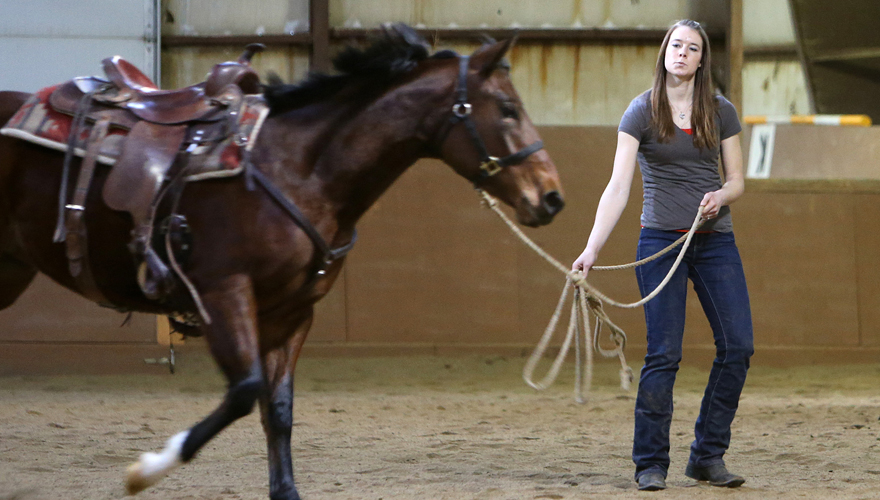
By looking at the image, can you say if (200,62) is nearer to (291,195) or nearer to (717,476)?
(291,195)

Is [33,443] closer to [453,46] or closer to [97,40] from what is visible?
[97,40]

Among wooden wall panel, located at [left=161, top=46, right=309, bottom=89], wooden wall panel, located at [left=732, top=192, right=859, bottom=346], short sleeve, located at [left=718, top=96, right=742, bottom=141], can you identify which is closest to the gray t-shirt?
short sleeve, located at [left=718, top=96, right=742, bottom=141]

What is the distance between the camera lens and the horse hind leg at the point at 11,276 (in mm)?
2771

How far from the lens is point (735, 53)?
6664 mm

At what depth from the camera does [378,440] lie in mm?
3994

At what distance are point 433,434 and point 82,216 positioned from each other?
2.16 meters

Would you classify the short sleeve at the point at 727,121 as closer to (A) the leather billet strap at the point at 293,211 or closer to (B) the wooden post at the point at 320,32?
(A) the leather billet strap at the point at 293,211

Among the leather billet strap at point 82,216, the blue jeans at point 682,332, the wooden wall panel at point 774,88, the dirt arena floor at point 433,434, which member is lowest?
the dirt arena floor at point 433,434

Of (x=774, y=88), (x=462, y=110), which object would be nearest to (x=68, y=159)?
(x=462, y=110)

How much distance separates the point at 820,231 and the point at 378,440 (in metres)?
3.97

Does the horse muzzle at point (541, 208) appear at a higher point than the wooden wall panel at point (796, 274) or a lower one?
higher


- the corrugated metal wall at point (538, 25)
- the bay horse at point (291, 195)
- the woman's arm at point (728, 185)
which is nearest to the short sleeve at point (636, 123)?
the woman's arm at point (728, 185)

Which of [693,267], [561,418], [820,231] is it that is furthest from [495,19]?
[693,267]

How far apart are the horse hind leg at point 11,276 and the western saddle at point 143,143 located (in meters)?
0.37
